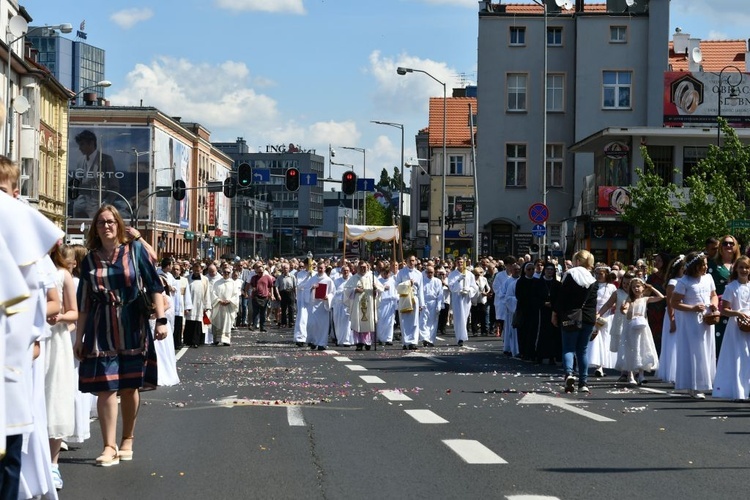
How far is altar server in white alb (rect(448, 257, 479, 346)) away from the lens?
104ft

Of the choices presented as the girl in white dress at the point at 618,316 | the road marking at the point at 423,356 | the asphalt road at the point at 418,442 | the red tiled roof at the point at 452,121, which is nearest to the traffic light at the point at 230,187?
the road marking at the point at 423,356

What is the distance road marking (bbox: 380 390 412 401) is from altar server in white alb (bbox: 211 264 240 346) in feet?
47.6

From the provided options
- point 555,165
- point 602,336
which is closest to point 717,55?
point 555,165

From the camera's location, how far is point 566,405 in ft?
49.8

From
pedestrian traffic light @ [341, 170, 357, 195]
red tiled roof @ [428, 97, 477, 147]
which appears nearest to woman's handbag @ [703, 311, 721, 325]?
pedestrian traffic light @ [341, 170, 357, 195]

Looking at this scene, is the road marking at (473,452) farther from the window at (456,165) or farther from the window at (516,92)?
the window at (456,165)

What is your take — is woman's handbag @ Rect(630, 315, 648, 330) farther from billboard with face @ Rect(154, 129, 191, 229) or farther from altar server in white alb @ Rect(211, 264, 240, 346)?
billboard with face @ Rect(154, 129, 191, 229)

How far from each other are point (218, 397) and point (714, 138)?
44.3 m

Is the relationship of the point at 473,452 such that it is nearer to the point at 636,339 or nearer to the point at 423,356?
the point at 636,339

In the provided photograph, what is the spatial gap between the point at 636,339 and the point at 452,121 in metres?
79.8

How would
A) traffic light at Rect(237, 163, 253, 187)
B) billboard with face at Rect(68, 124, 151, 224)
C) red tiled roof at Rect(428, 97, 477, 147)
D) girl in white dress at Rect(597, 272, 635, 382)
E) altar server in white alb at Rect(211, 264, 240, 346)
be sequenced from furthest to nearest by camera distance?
1. billboard with face at Rect(68, 124, 151, 224)
2. red tiled roof at Rect(428, 97, 477, 147)
3. traffic light at Rect(237, 163, 253, 187)
4. altar server in white alb at Rect(211, 264, 240, 346)
5. girl in white dress at Rect(597, 272, 635, 382)

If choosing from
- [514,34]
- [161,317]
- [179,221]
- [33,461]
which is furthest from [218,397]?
[179,221]

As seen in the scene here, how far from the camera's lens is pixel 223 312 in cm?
3153

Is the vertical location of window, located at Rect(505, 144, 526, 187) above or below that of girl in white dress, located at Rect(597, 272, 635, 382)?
above
